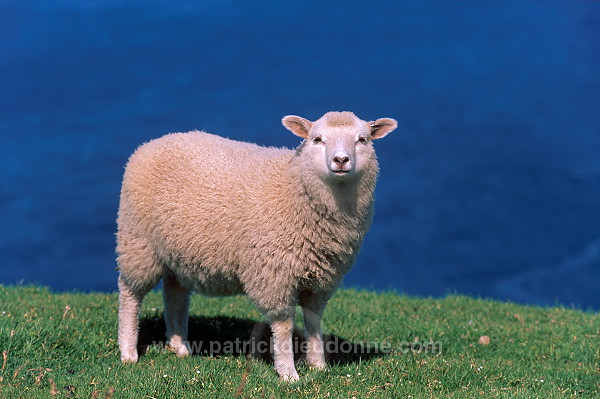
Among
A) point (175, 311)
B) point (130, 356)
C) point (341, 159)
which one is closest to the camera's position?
point (341, 159)

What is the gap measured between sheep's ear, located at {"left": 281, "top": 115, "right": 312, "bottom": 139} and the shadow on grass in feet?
7.60

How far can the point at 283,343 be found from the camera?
6.21m

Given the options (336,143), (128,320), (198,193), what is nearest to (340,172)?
(336,143)

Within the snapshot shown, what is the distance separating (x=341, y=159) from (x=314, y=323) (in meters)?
1.82

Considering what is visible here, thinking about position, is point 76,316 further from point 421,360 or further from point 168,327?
point 421,360

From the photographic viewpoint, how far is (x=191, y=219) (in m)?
6.58

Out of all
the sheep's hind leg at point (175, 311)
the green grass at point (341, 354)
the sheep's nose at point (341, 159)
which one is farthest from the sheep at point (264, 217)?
the green grass at point (341, 354)

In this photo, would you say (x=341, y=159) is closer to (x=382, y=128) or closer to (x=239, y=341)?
(x=382, y=128)

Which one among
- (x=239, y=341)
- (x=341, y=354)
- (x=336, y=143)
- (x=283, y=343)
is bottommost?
(x=283, y=343)

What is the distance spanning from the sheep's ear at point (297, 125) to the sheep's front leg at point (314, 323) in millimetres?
1569

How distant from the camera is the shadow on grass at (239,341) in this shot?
286 inches

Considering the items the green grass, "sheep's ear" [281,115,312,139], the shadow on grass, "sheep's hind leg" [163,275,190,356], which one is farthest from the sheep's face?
"sheep's hind leg" [163,275,190,356]

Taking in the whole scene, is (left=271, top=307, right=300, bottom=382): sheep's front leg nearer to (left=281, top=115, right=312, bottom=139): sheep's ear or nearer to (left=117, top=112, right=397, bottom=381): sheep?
(left=117, top=112, right=397, bottom=381): sheep

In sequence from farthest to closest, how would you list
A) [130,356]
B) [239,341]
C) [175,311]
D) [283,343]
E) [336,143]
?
1. [239,341]
2. [175,311]
3. [130,356]
4. [283,343]
5. [336,143]
